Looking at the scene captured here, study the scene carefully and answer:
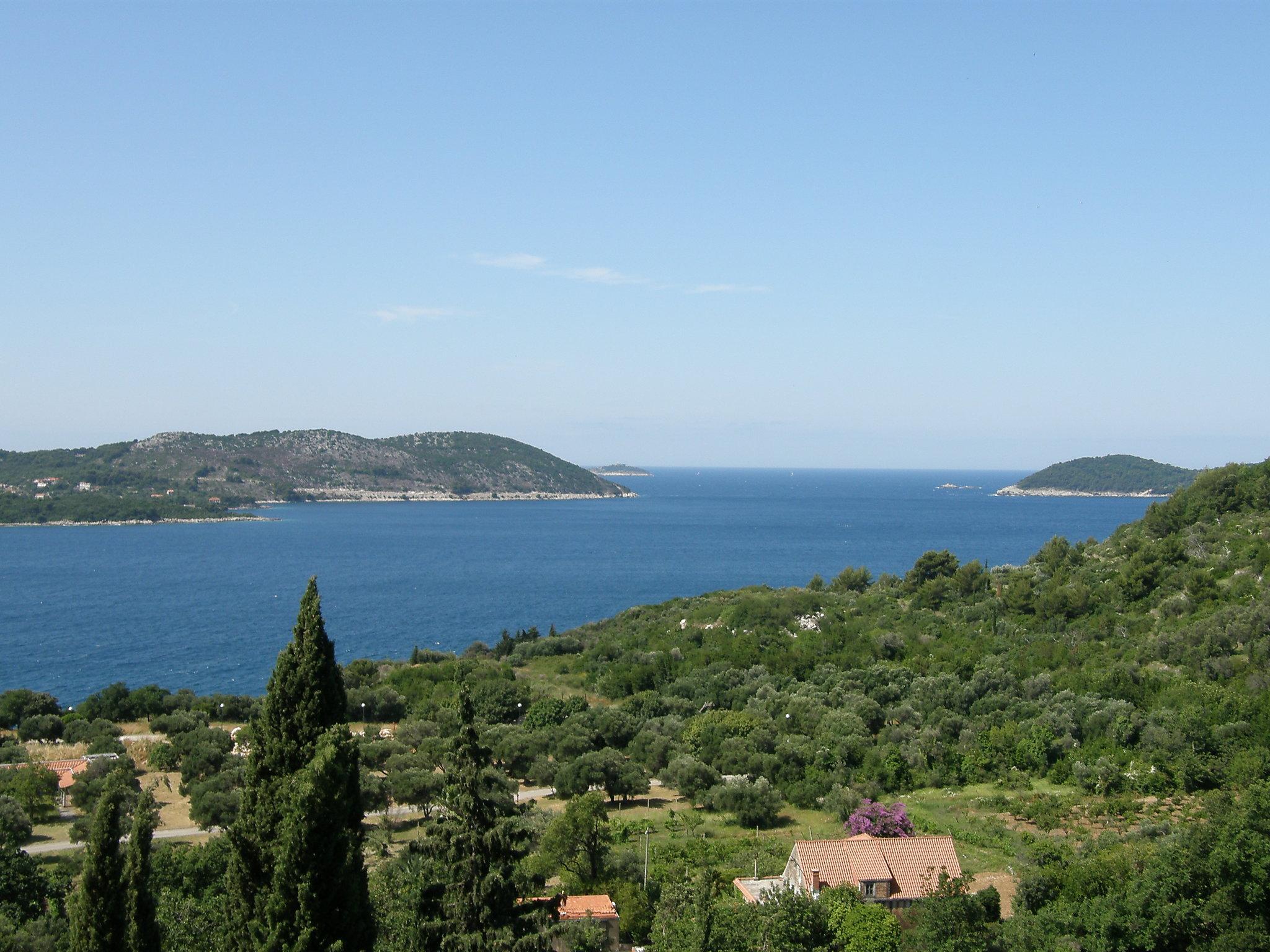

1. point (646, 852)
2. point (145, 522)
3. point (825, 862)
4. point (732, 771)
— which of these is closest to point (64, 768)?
point (646, 852)

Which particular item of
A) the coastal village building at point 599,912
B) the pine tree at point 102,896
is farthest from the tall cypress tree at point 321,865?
the coastal village building at point 599,912

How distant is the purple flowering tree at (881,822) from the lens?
22.1 meters

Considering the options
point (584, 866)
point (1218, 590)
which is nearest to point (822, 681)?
point (1218, 590)

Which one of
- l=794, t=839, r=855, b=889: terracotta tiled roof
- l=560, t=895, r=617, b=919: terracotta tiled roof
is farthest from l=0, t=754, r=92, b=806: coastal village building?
l=794, t=839, r=855, b=889: terracotta tiled roof

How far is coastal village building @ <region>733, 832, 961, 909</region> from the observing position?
18.3 meters

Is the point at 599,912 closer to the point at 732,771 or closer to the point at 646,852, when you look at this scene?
the point at 646,852

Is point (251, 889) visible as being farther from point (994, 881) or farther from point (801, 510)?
point (801, 510)

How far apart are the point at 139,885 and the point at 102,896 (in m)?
0.34

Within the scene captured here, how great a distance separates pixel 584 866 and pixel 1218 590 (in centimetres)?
2965

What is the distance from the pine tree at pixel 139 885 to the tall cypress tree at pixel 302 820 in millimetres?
877

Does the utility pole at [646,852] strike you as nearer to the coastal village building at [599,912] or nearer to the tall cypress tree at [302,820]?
the coastal village building at [599,912]

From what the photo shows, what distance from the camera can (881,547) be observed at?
362 feet

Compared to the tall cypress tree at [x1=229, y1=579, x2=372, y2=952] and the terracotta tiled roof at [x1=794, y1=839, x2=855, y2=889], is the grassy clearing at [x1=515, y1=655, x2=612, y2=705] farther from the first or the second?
the tall cypress tree at [x1=229, y1=579, x2=372, y2=952]

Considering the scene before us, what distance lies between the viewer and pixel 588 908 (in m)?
16.7
